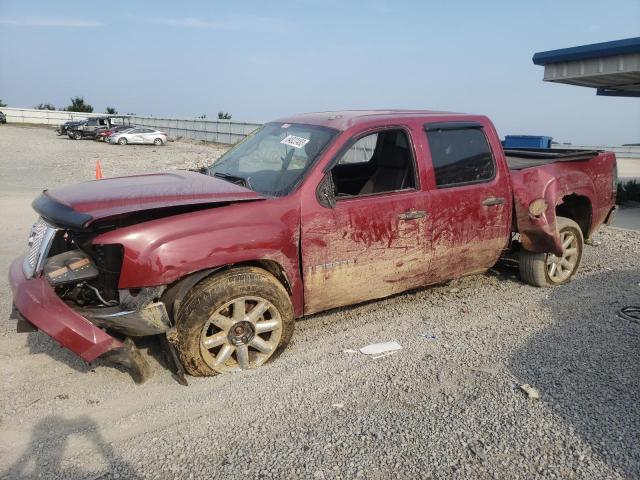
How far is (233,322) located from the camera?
360 centimetres

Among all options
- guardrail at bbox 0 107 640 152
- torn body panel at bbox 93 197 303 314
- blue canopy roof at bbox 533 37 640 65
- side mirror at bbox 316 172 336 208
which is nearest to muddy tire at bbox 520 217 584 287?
side mirror at bbox 316 172 336 208

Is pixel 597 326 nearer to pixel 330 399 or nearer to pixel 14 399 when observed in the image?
pixel 330 399

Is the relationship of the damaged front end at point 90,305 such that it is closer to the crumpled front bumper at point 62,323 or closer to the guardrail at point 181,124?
the crumpled front bumper at point 62,323

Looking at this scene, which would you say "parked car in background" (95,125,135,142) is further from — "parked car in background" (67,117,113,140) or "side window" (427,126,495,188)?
"side window" (427,126,495,188)

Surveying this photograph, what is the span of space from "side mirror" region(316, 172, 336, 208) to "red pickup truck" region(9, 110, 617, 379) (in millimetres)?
11

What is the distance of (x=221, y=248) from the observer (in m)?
3.48

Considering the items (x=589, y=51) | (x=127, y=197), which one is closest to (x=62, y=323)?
(x=127, y=197)

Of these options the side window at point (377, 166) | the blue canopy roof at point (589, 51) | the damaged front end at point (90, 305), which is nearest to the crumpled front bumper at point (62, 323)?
the damaged front end at point (90, 305)

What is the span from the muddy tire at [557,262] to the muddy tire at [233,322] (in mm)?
3110

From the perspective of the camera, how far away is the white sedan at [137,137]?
33375 mm

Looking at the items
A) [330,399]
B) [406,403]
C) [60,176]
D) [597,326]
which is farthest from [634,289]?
[60,176]

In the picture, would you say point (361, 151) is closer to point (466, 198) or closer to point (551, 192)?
point (466, 198)

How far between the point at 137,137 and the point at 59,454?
33.5m

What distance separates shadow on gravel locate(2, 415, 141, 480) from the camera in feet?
8.80
